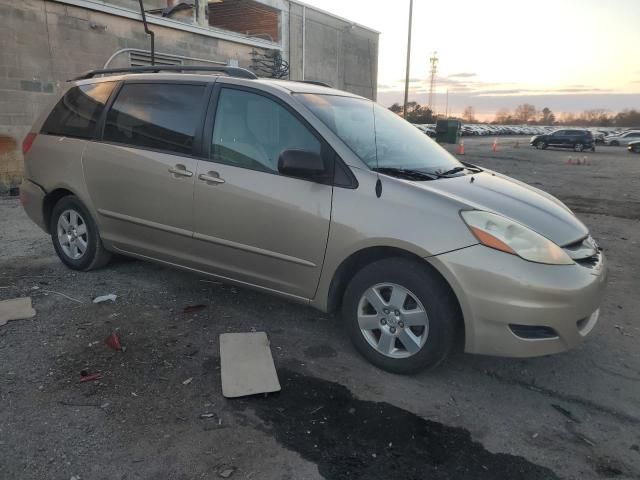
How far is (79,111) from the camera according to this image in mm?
4562

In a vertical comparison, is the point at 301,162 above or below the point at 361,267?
above

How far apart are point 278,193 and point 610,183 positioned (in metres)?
14.4

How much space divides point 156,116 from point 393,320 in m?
2.52

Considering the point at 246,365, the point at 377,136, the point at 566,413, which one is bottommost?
the point at 566,413

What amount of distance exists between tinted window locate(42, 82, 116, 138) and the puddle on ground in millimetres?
3026

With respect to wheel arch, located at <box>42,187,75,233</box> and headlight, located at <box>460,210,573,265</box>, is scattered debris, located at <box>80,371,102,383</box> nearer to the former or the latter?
wheel arch, located at <box>42,187,75,233</box>

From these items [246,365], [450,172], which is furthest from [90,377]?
[450,172]

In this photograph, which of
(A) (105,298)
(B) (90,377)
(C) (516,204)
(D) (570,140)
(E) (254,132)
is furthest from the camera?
(D) (570,140)

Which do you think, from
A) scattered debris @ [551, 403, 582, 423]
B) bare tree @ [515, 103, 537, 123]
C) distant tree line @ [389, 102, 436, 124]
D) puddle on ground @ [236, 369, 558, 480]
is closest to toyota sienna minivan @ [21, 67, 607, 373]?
scattered debris @ [551, 403, 582, 423]

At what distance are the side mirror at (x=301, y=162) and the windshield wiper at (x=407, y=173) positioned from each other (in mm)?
377

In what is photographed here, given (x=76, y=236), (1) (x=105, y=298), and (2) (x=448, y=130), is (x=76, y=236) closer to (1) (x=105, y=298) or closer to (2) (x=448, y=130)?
(1) (x=105, y=298)

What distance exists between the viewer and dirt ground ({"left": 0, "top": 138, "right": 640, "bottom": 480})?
2373 mm

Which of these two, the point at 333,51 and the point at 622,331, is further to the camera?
the point at 333,51

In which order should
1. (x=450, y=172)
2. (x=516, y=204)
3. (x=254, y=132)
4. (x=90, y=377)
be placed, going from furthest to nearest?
(x=450, y=172) < (x=254, y=132) < (x=516, y=204) < (x=90, y=377)
